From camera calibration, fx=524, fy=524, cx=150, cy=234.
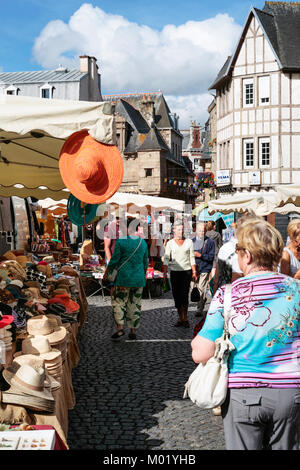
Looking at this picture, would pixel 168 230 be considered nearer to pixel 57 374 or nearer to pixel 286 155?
pixel 286 155

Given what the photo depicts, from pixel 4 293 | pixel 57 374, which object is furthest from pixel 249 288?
pixel 4 293

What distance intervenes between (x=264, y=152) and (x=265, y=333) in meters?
28.1

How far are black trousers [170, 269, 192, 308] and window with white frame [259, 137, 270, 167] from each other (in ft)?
71.8

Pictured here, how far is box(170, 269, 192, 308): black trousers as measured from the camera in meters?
8.88

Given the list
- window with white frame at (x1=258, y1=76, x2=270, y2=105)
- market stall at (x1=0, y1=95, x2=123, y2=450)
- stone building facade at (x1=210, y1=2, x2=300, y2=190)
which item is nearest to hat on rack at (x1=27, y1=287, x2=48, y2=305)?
market stall at (x1=0, y1=95, x2=123, y2=450)

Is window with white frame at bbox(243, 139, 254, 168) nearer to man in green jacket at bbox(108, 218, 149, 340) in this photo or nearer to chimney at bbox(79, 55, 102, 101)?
chimney at bbox(79, 55, 102, 101)

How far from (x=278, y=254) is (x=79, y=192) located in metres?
2.02

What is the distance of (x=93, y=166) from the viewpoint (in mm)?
4086

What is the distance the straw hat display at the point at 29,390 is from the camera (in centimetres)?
339

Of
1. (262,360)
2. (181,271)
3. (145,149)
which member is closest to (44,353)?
(262,360)

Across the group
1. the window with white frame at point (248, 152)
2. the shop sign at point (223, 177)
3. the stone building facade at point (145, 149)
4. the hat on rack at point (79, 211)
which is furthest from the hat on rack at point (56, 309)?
the stone building facade at point (145, 149)

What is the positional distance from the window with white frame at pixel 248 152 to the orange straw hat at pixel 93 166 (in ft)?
87.4

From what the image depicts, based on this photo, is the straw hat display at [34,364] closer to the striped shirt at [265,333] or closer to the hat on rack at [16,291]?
the hat on rack at [16,291]

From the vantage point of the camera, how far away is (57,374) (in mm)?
4184
